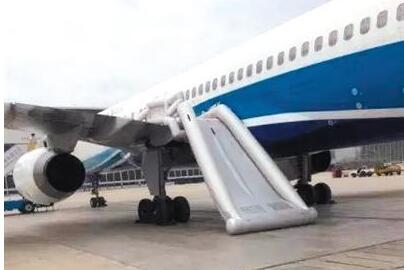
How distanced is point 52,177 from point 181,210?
310 cm

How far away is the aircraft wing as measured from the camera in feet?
38.2

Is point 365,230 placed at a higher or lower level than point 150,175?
lower

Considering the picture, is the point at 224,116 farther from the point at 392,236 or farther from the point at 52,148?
the point at 392,236

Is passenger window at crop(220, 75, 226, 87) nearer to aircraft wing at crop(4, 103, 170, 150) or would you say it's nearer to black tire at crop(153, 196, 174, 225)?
aircraft wing at crop(4, 103, 170, 150)

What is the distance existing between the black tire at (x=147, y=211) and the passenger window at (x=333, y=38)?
17.4ft

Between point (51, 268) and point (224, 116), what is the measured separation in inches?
232

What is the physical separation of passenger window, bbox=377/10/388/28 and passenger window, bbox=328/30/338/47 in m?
0.99

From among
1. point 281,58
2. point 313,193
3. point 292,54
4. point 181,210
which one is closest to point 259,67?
point 281,58

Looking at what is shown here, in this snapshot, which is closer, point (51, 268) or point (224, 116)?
point (51, 268)

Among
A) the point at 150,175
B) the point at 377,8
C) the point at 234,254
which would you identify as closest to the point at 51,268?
the point at 234,254

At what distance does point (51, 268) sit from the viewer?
8.00 m

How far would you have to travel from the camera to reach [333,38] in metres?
11.2

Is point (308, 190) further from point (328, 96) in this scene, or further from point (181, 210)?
point (328, 96)

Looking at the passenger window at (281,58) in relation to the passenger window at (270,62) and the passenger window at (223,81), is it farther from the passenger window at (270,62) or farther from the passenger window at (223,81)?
the passenger window at (223,81)
